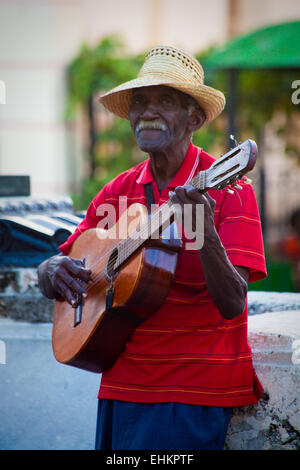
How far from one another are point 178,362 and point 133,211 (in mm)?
585

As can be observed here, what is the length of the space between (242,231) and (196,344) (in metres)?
0.44

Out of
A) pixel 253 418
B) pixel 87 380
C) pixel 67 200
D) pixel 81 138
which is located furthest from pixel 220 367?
pixel 81 138

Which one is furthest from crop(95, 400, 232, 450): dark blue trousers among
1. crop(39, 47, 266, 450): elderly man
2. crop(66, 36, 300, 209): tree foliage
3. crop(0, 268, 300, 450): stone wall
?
crop(66, 36, 300, 209): tree foliage

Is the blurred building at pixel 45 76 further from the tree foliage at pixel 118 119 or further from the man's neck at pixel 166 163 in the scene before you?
the man's neck at pixel 166 163

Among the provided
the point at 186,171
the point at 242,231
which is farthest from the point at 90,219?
the point at 242,231

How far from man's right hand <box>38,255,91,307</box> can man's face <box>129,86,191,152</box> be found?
1.90 ft

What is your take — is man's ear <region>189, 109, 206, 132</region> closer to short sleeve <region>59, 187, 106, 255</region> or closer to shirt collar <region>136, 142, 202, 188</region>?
shirt collar <region>136, 142, 202, 188</region>

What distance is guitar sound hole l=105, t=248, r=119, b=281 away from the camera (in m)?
2.34

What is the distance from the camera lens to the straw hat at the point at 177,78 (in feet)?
7.75

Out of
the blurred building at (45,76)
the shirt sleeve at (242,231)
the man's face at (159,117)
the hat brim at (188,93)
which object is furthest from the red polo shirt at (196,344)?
the blurred building at (45,76)

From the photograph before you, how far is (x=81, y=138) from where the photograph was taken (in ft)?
26.0

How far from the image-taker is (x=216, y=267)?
2014mm

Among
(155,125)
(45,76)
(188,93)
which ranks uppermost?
(45,76)

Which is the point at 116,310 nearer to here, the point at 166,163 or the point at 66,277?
the point at 66,277
